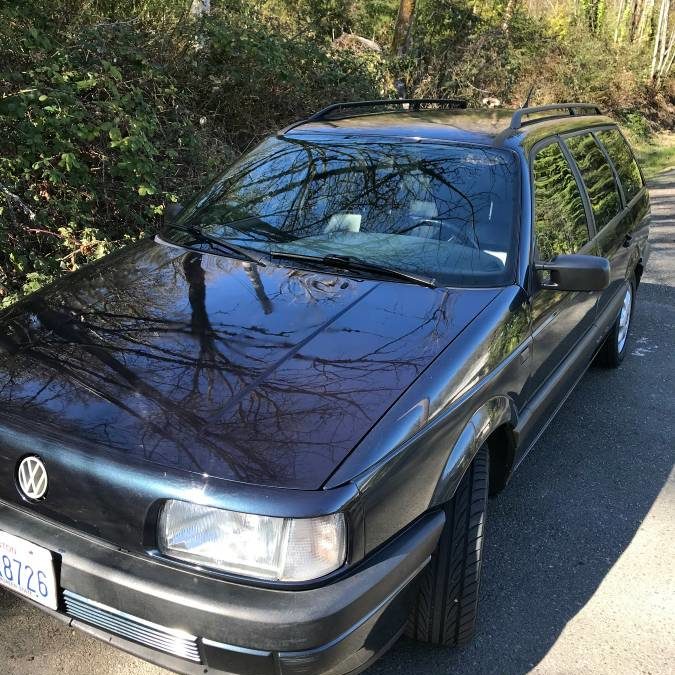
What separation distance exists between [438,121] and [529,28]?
52.2ft

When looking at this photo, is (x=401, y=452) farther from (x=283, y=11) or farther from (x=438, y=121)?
(x=283, y=11)

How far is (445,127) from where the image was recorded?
343 centimetres

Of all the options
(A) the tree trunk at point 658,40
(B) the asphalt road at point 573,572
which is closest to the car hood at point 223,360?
(B) the asphalt road at point 573,572

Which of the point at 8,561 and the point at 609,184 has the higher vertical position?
the point at 609,184

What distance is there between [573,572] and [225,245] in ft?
6.46

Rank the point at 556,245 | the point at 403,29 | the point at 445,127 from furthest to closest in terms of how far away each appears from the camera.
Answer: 1. the point at 403,29
2. the point at 445,127
3. the point at 556,245

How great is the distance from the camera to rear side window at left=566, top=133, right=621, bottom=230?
3859 mm

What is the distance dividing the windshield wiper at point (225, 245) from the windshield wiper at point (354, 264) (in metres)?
0.07

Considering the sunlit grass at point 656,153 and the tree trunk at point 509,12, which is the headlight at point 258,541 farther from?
the tree trunk at point 509,12

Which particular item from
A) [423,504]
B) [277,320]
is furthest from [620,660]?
[277,320]

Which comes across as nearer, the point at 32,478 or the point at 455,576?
the point at 32,478

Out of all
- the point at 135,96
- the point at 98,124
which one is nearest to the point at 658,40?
the point at 135,96

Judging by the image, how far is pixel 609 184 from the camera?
4.29 m

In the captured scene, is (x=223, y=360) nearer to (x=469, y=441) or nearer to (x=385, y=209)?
(x=469, y=441)
